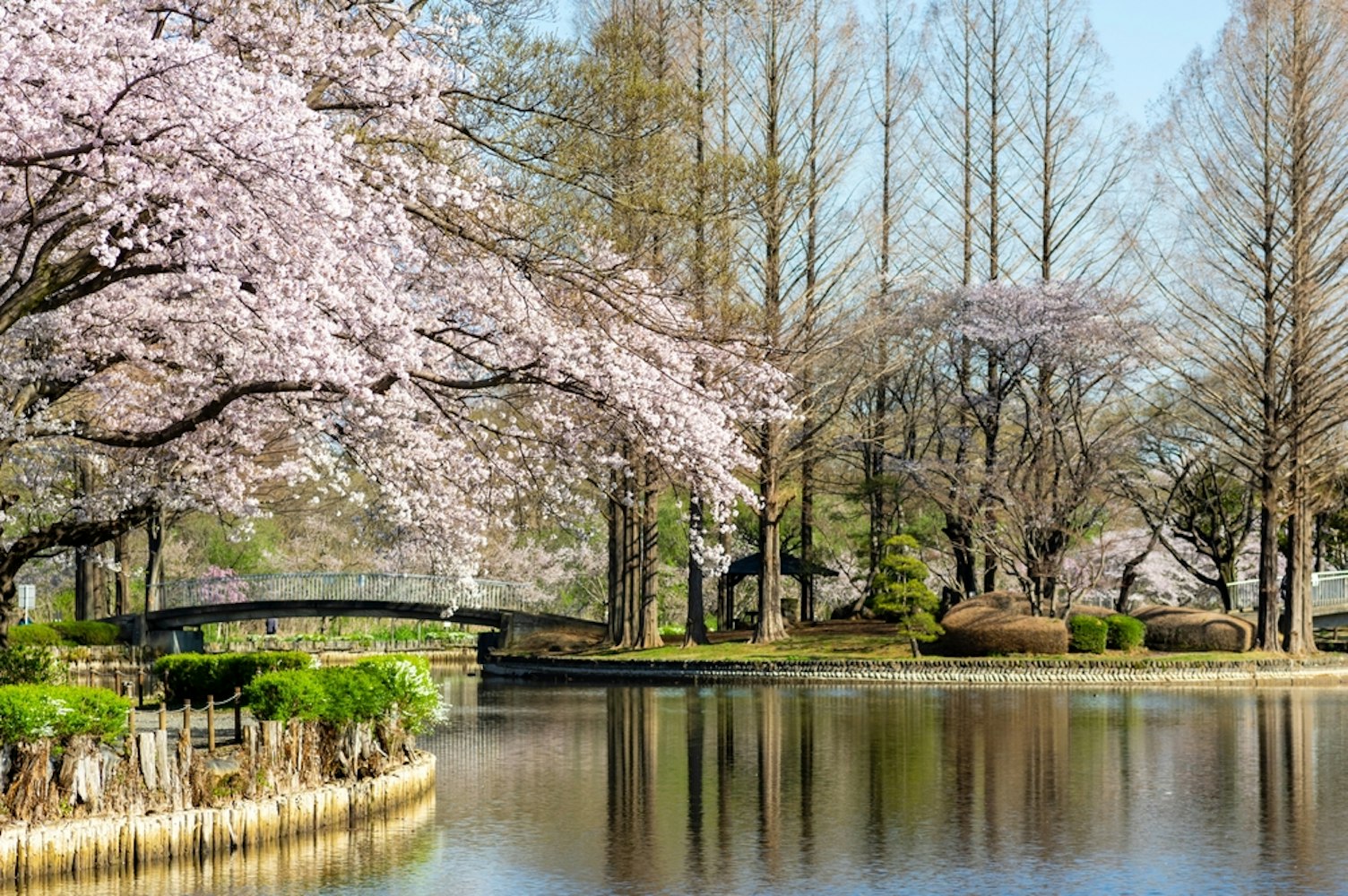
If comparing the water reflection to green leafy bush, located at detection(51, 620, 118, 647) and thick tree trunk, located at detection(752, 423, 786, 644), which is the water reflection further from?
green leafy bush, located at detection(51, 620, 118, 647)

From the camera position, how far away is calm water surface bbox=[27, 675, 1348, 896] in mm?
12570

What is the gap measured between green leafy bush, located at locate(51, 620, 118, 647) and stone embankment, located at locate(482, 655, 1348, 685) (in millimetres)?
13029

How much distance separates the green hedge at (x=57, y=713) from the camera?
1234cm

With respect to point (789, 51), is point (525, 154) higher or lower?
lower

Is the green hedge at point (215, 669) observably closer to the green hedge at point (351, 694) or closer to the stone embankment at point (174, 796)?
the green hedge at point (351, 694)

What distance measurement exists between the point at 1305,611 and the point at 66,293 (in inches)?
1304

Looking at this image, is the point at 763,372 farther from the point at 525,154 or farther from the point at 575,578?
the point at 575,578

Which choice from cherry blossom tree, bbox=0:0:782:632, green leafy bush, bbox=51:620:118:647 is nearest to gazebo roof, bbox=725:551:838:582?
green leafy bush, bbox=51:620:118:647

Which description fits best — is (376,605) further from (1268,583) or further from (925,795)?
(925,795)

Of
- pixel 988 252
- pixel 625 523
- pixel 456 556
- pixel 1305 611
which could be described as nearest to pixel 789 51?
pixel 988 252

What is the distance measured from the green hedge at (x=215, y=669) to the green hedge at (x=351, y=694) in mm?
3906

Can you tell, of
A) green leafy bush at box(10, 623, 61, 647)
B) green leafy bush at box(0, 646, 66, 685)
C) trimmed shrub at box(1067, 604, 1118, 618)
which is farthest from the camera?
trimmed shrub at box(1067, 604, 1118, 618)

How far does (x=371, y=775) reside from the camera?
16219mm

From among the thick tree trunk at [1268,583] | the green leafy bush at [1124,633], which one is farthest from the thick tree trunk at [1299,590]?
the green leafy bush at [1124,633]
